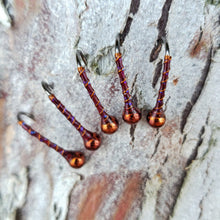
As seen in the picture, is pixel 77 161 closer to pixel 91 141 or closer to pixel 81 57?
pixel 91 141

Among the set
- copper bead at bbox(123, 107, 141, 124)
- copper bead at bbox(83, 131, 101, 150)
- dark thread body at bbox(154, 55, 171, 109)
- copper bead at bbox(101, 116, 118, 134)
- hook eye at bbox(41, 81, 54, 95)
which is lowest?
copper bead at bbox(83, 131, 101, 150)

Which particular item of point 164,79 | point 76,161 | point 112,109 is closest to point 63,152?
point 76,161

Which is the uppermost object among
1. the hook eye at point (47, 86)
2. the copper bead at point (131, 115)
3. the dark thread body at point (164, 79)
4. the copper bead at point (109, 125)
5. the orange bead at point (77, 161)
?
the dark thread body at point (164, 79)

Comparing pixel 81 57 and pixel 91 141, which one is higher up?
pixel 81 57

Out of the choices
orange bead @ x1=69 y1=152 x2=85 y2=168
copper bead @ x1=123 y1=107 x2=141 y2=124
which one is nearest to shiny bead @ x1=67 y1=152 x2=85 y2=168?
orange bead @ x1=69 y1=152 x2=85 y2=168

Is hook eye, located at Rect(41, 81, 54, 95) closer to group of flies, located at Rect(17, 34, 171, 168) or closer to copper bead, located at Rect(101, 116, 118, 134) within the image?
group of flies, located at Rect(17, 34, 171, 168)

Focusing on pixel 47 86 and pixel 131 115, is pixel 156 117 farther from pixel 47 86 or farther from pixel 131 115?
pixel 47 86

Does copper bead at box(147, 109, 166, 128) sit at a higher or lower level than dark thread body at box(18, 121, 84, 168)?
higher

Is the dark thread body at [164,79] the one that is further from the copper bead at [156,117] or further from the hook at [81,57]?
the hook at [81,57]

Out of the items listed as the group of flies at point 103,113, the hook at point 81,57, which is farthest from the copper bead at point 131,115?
the hook at point 81,57
